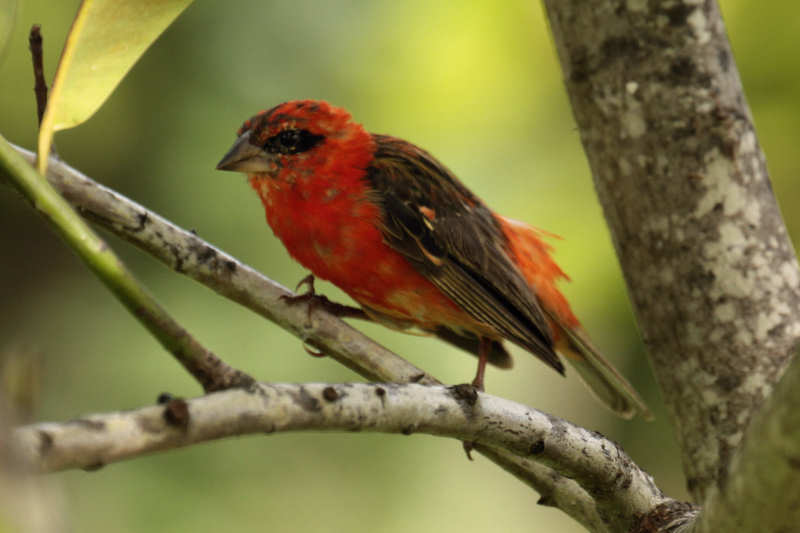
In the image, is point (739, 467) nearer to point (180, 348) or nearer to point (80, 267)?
point (180, 348)

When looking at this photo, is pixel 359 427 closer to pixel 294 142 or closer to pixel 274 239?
pixel 294 142

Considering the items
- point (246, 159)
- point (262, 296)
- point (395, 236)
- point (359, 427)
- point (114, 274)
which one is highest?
point (246, 159)

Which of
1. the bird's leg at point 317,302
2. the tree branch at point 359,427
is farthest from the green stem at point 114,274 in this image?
the bird's leg at point 317,302

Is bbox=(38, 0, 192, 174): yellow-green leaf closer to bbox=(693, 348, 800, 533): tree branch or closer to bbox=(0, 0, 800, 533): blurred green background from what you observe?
bbox=(693, 348, 800, 533): tree branch

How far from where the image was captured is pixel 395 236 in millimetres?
3695

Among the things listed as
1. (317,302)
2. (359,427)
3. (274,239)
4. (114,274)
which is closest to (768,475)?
(359,427)

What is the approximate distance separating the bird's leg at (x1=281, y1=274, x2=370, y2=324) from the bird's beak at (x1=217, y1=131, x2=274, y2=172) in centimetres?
50

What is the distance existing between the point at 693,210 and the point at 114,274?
6.46 feet

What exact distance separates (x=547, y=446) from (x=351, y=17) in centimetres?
373

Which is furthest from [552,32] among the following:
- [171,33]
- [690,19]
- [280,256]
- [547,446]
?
[171,33]

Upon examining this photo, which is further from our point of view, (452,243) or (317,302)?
(452,243)

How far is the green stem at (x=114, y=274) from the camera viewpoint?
142 cm

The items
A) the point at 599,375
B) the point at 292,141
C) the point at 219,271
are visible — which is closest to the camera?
the point at 219,271

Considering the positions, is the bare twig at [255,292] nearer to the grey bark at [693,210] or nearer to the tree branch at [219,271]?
the tree branch at [219,271]
